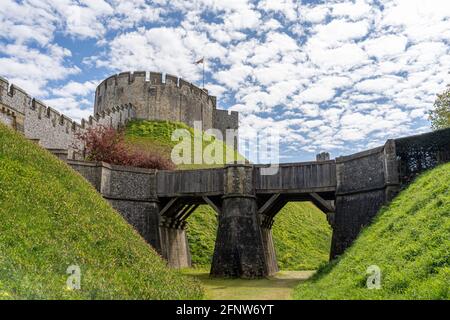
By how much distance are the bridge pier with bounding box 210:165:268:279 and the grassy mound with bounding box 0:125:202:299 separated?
22.2ft

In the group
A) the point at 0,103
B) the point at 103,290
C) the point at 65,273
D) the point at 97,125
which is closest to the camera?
the point at 103,290

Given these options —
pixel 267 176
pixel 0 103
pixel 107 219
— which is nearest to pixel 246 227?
pixel 267 176

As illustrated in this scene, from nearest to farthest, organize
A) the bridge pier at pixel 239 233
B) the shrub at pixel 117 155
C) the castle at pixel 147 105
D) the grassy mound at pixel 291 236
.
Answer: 1. the bridge pier at pixel 239 233
2. the grassy mound at pixel 291 236
3. the shrub at pixel 117 155
4. the castle at pixel 147 105

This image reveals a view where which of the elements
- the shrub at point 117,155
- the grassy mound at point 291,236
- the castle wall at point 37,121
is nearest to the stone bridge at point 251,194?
the grassy mound at point 291,236

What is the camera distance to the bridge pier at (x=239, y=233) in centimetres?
2102

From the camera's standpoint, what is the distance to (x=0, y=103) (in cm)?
2661

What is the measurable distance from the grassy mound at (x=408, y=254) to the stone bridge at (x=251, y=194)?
1.97 metres

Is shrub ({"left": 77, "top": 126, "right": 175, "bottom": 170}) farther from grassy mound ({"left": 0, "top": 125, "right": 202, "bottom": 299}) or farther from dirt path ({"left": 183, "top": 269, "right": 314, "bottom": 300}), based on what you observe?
grassy mound ({"left": 0, "top": 125, "right": 202, "bottom": 299})

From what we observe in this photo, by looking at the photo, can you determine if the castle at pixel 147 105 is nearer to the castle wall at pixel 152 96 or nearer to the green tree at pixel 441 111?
the castle wall at pixel 152 96

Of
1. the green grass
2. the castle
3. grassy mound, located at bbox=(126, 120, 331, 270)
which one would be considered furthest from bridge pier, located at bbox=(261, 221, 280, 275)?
the castle

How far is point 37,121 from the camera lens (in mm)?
30609

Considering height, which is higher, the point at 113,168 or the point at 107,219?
the point at 113,168
